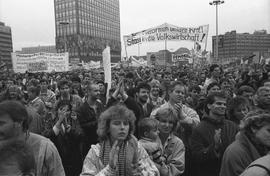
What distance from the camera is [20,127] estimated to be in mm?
2447

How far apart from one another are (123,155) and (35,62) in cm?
1728

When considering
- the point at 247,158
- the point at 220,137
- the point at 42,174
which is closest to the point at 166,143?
the point at 220,137

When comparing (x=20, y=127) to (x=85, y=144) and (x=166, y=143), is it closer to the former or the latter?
(x=166, y=143)

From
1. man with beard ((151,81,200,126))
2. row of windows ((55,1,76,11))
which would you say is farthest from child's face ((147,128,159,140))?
row of windows ((55,1,76,11))

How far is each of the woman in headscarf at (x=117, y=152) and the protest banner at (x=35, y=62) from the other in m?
16.9

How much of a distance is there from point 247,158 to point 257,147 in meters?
0.13

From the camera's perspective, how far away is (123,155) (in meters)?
2.61

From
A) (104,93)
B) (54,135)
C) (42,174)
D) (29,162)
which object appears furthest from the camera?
(104,93)

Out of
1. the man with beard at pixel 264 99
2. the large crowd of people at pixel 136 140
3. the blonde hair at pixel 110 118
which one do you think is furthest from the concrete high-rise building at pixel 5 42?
the blonde hair at pixel 110 118

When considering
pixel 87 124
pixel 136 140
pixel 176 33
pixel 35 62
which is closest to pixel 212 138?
pixel 136 140

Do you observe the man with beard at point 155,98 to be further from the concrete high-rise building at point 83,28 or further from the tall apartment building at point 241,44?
the concrete high-rise building at point 83,28

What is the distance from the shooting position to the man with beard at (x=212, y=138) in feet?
11.6

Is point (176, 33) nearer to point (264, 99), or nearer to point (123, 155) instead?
point (264, 99)

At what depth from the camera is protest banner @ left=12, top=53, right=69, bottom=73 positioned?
18.5m
